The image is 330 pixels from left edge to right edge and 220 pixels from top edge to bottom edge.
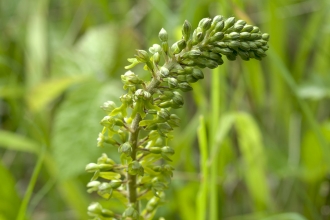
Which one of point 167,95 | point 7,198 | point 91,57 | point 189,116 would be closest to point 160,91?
point 167,95

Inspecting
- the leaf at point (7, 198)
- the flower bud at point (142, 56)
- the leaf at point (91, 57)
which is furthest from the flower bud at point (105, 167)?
the leaf at point (91, 57)

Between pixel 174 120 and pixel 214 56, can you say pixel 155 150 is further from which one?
pixel 214 56

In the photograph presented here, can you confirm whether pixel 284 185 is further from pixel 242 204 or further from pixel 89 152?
pixel 89 152

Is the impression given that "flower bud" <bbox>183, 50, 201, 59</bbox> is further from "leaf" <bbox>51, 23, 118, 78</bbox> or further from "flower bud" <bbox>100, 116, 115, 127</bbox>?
"leaf" <bbox>51, 23, 118, 78</bbox>

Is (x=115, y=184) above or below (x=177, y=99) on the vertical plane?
below

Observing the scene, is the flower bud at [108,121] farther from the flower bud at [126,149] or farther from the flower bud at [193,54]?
the flower bud at [193,54]

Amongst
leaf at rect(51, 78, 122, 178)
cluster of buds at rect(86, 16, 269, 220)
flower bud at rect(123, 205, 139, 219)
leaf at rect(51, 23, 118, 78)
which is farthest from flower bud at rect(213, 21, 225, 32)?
leaf at rect(51, 23, 118, 78)

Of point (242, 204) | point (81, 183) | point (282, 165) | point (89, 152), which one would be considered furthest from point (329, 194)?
point (81, 183)
